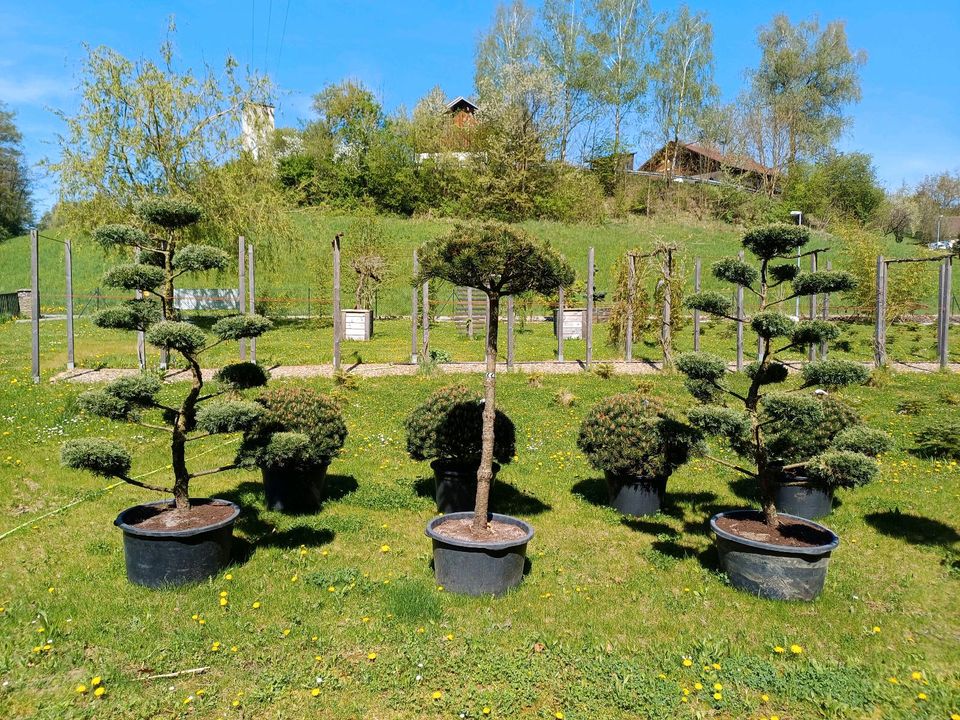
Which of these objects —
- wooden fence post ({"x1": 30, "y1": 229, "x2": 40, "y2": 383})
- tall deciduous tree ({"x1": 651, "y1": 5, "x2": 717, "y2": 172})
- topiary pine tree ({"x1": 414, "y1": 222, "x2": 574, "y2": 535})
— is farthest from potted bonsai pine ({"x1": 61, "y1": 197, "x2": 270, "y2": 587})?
tall deciduous tree ({"x1": 651, "y1": 5, "x2": 717, "y2": 172})

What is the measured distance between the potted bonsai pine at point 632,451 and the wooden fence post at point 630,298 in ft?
26.2

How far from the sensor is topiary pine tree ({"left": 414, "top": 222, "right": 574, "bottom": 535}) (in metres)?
4.70

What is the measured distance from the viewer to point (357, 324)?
782 inches

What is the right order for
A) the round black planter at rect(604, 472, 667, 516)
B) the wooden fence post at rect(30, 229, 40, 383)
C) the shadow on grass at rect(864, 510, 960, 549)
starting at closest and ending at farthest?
the shadow on grass at rect(864, 510, 960, 549), the round black planter at rect(604, 472, 667, 516), the wooden fence post at rect(30, 229, 40, 383)

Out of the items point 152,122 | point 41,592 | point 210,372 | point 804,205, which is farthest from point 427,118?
point 41,592

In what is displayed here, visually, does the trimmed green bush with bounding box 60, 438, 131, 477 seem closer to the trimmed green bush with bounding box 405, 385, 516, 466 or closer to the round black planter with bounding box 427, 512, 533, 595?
the round black planter with bounding box 427, 512, 533, 595

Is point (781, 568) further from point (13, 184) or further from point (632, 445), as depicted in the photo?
point (13, 184)

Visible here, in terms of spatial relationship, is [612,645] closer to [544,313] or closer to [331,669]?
[331,669]

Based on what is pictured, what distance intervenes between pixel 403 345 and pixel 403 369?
15.9ft

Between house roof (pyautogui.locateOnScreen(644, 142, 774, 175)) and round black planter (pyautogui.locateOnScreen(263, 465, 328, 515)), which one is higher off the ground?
house roof (pyautogui.locateOnScreen(644, 142, 774, 175))

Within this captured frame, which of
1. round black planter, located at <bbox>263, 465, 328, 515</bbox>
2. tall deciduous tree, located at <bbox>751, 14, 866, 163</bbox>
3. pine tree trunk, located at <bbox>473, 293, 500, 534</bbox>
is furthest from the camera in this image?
tall deciduous tree, located at <bbox>751, 14, 866, 163</bbox>

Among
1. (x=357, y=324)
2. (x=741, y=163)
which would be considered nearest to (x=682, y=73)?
(x=741, y=163)

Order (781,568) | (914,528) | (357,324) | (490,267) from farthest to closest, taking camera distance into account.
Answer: (357,324)
(914,528)
(490,267)
(781,568)

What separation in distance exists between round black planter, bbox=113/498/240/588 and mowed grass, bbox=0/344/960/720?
4.9 inches
